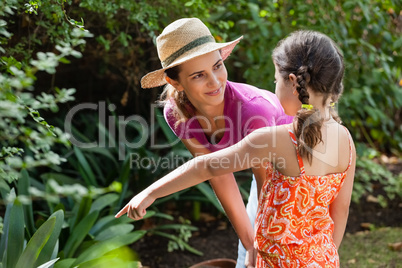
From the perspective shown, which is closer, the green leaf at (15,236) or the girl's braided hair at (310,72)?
the girl's braided hair at (310,72)

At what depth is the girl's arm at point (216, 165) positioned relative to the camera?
1.73 m

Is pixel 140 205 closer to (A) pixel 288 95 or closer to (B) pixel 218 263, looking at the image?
(A) pixel 288 95

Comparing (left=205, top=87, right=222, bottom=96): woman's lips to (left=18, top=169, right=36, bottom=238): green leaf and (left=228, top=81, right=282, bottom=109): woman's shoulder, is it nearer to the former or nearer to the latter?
(left=228, top=81, right=282, bottom=109): woman's shoulder

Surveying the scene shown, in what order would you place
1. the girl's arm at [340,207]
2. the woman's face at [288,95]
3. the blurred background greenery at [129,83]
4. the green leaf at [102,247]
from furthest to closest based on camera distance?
the blurred background greenery at [129,83] → the green leaf at [102,247] → the girl's arm at [340,207] → the woman's face at [288,95]

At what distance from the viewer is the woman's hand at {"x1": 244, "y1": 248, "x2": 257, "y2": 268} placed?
2.29 meters

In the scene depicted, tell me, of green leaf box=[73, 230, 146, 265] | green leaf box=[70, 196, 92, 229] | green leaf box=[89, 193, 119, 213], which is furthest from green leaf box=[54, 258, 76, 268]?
green leaf box=[89, 193, 119, 213]

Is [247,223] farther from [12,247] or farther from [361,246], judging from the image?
[361,246]

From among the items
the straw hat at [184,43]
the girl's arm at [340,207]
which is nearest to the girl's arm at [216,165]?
the girl's arm at [340,207]

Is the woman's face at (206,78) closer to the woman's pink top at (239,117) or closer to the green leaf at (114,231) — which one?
the woman's pink top at (239,117)

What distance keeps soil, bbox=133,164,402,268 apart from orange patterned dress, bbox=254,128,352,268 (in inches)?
62.6

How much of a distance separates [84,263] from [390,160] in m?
3.83

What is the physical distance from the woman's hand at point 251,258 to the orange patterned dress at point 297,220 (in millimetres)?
283

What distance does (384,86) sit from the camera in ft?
14.1

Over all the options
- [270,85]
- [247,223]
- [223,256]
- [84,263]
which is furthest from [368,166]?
[84,263]
